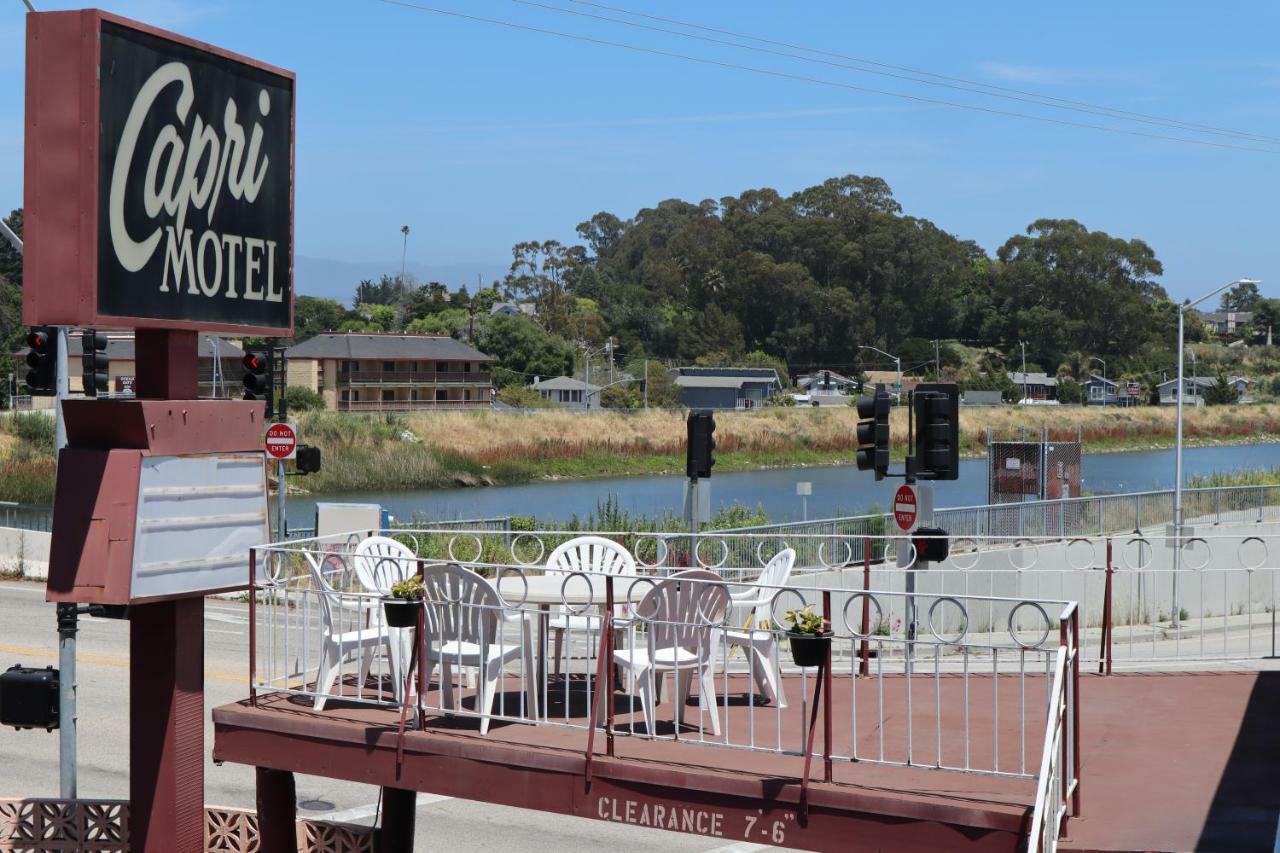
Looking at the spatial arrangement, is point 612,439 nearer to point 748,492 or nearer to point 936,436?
point 748,492

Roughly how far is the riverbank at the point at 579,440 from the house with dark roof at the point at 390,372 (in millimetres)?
11232

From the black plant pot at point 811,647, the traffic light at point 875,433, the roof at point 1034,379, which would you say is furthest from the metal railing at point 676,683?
the roof at point 1034,379

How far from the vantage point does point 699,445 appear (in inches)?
789

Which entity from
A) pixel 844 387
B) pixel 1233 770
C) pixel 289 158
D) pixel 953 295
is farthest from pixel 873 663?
pixel 953 295

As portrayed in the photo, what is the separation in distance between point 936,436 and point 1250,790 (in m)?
10.4

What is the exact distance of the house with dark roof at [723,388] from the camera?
391 ft

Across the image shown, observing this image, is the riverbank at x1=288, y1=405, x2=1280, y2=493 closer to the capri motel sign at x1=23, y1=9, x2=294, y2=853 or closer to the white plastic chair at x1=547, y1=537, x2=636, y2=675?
the white plastic chair at x1=547, y1=537, x2=636, y2=675

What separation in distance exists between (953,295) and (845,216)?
1450 cm

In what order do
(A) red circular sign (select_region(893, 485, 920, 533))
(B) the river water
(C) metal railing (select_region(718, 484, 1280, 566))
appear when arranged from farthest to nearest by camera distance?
(B) the river water → (C) metal railing (select_region(718, 484, 1280, 566)) → (A) red circular sign (select_region(893, 485, 920, 533))

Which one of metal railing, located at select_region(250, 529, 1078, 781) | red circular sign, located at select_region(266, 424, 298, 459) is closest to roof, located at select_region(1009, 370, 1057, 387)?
red circular sign, located at select_region(266, 424, 298, 459)

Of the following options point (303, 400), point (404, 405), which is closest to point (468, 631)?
point (303, 400)

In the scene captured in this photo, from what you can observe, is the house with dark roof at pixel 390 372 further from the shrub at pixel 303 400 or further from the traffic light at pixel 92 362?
the traffic light at pixel 92 362

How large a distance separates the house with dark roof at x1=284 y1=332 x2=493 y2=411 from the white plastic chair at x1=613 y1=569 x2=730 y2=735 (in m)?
84.5

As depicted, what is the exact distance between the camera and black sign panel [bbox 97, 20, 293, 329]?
7.12 metres
